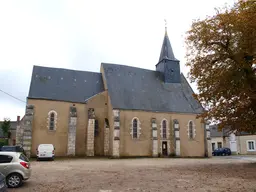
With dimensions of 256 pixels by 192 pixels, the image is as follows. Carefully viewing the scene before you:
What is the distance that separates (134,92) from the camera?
28.6 m

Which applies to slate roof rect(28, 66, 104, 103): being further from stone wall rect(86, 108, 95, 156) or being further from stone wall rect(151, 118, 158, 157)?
stone wall rect(151, 118, 158, 157)

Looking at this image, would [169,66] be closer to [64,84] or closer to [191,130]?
[191,130]

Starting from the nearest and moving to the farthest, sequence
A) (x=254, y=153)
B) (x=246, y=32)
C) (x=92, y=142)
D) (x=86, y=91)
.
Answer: (x=246, y=32), (x=92, y=142), (x=86, y=91), (x=254, y=153)

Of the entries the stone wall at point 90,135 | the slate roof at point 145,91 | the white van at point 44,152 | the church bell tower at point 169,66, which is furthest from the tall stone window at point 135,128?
the white van at point 44,152

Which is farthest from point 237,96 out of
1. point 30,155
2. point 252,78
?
point 30,155

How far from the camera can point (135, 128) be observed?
26.7 m

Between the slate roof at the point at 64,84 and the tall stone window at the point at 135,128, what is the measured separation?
5.64 metres

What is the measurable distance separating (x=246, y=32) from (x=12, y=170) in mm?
14397

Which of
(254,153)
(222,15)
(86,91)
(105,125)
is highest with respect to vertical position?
(222,15)

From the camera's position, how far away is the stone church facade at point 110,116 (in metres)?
24.7

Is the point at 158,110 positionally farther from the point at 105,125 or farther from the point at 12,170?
the point at 12,170

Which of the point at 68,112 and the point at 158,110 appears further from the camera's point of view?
the point at 158,110

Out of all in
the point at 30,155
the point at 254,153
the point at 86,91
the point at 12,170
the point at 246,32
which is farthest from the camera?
the point at 254,153

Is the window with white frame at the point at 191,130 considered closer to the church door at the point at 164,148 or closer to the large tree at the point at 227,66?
the church door at the point at 164,148
